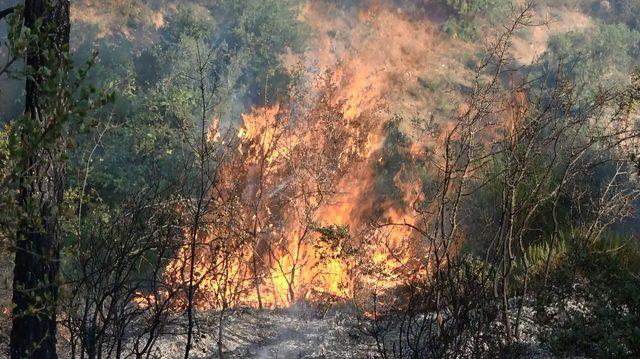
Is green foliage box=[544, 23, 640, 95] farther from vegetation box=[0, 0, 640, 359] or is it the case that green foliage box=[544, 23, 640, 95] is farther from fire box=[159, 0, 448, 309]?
fire box=[159, 0, 448, 309]

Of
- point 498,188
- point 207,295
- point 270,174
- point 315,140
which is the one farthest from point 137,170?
point 498,188

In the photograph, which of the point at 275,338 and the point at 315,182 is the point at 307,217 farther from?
the point at 275,338

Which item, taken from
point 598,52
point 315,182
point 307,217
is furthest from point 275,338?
point 598,52

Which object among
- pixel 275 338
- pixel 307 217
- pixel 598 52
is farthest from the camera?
pixel 598 52

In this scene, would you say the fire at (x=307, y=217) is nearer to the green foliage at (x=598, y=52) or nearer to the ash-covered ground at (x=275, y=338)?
the ash-covered ground at (x=275, y=338)

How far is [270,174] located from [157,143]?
3.75 metres

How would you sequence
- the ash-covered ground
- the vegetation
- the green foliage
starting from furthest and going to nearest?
the green foliage
the ash-covered ground
the vegetation

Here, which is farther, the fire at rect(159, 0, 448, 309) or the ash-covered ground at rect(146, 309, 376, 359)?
the fire at rect(159, 0, 448, 309)

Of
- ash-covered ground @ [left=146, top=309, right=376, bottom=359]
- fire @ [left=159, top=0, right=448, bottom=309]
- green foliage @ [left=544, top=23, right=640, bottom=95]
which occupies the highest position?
green foliage @ [left=544, top=23, right=640, bottom=95]

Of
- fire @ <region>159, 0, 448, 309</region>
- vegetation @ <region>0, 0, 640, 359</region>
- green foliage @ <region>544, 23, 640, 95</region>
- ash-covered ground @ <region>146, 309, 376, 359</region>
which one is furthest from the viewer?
green foliage @ <region>544, 23, 640, 95</region>

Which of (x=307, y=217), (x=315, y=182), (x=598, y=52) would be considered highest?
(x=598, y=52)

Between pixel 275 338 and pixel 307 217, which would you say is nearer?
pixel 275 338

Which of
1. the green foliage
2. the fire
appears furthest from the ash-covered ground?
the green foliage

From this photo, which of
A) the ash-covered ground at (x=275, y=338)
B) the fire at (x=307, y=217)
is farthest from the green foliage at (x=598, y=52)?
the ash-covered ground at (x=275, y=338)
